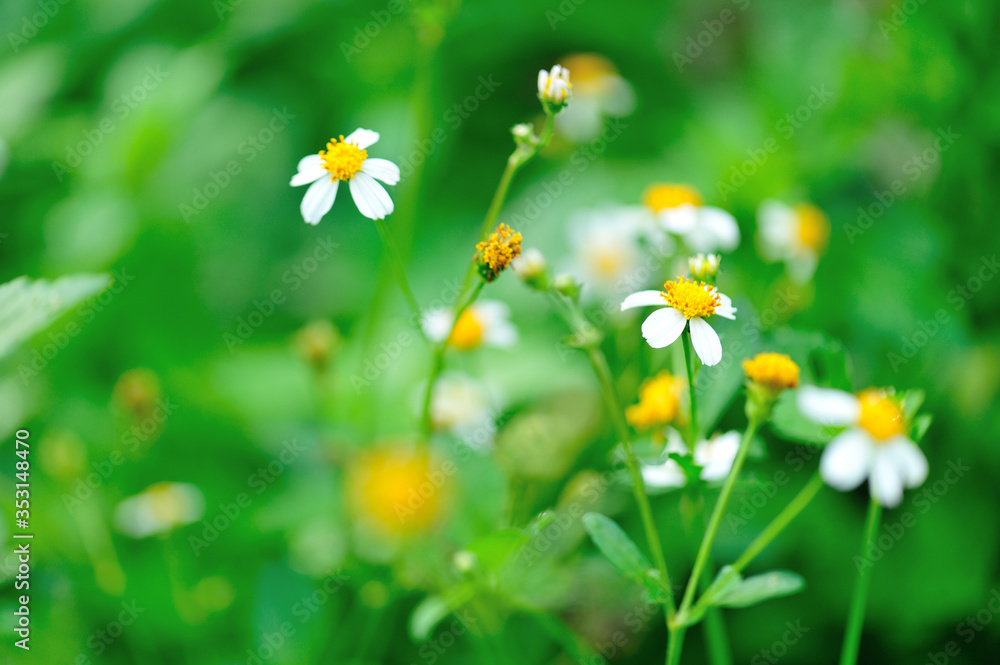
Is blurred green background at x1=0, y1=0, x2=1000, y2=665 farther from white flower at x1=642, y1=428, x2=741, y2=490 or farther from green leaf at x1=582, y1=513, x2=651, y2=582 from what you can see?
green leaf at x1=582, y1=513, x2=651, y2=582

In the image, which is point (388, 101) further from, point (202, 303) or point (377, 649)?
point (377, 649)

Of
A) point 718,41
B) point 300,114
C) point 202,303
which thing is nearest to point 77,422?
point 202,303

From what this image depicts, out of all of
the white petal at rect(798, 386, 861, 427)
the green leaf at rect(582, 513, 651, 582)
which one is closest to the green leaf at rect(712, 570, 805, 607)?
the green leaf at rect(582, 513, 651, 582)

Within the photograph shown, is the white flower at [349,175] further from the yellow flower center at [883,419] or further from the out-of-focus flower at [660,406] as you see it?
the yellow flower center at [883,419]

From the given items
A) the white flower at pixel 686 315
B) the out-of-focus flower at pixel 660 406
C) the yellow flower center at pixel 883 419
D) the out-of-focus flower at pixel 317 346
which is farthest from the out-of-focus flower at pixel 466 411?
the yellow flower center at pixel 883 419

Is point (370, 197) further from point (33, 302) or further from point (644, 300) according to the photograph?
point (33, 302)

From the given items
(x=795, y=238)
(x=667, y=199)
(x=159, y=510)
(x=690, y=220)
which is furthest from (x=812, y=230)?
(x=159, y=510)

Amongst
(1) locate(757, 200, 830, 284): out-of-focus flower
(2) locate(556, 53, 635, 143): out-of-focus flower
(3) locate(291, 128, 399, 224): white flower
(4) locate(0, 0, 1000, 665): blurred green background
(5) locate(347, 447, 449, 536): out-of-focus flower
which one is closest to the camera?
(3) locate(291, 128, 399, 224): white flower
